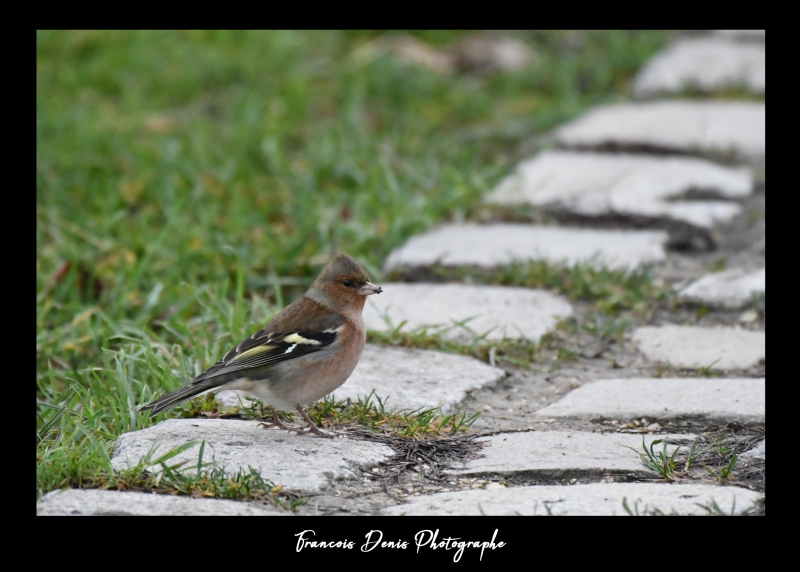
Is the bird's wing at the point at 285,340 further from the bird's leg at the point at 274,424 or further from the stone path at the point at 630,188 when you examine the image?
the stone path at the point at 630,188

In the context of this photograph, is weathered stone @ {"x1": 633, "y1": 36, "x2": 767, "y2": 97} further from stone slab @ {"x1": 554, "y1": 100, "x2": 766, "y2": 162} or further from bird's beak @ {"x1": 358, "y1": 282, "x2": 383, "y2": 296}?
bird's beak @ {"x1": 358, "y1": 282, "x2": 383, "y2": 296}

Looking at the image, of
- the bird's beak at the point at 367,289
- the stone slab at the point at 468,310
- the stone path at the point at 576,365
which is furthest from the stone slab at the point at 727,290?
the bird's beak at the point at 367,289

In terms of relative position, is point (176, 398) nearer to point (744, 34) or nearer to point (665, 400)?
point (665, 400)

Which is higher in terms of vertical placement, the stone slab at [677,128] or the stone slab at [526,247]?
the stone slab at [677,128]

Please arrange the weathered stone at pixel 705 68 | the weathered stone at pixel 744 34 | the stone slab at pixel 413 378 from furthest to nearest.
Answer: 1. the weathered stone at pixel 744 34
2. the weathered stone at pixel 705 68
3. the stone slab at pixel 413 378

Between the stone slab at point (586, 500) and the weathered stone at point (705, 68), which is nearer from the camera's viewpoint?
the stone slab at point (586, 500)

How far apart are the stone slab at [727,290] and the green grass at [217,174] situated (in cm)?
39

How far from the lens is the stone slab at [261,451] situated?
3.07 meters

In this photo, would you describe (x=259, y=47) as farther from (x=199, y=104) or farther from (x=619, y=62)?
(x=619, y=62)

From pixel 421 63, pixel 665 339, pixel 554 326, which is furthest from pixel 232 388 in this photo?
pixel 421 63

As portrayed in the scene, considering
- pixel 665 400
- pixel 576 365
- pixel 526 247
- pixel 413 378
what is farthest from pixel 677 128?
pixel 413 378

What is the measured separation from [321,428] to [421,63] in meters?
5.19

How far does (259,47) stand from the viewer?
328 inches

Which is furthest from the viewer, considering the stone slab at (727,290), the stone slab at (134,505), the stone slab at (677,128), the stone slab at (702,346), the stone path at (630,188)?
the stone slab at (677,128)
